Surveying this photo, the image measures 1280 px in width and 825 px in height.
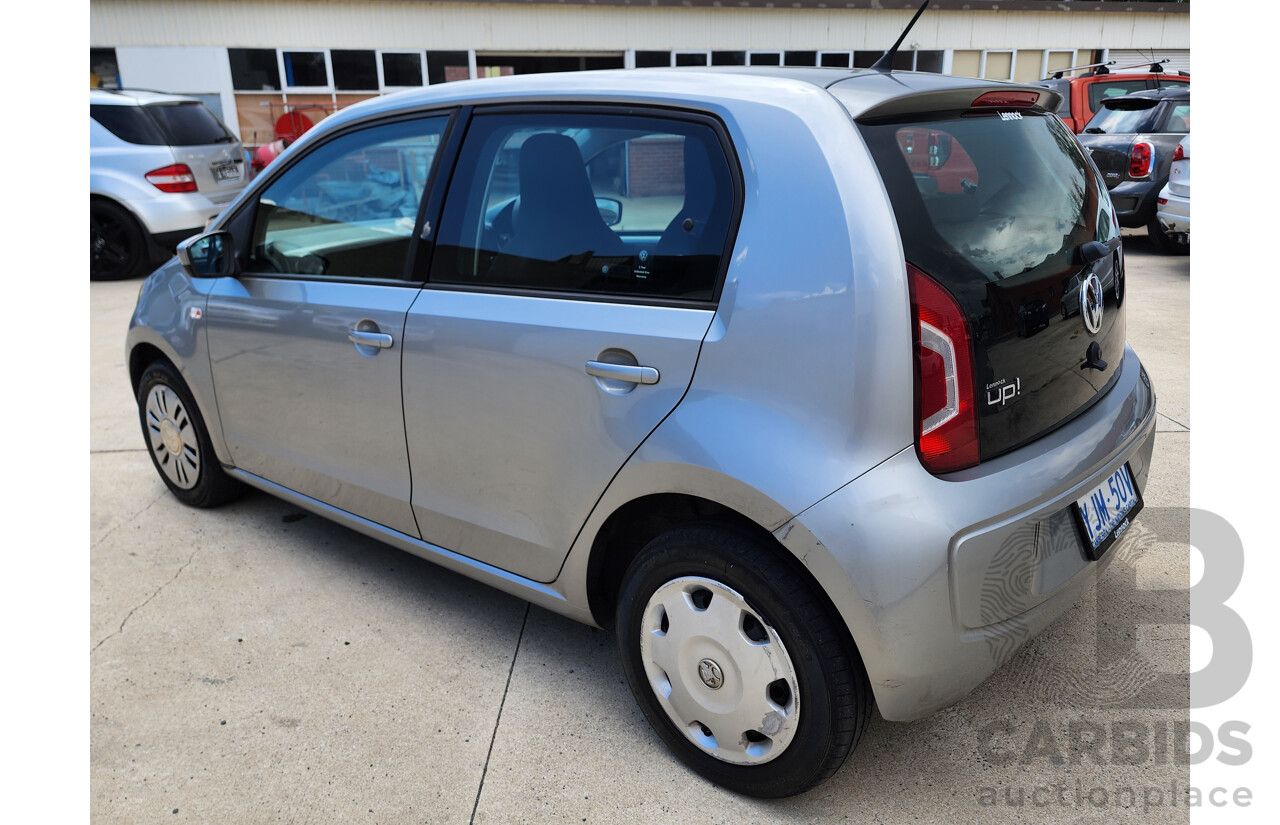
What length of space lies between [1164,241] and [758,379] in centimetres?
920

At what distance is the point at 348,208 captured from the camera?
3.36 m

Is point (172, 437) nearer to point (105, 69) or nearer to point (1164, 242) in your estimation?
point (1164, 242)

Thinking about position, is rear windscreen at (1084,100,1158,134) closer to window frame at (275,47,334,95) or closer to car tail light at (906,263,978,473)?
car tail light at (906,263,978,473)

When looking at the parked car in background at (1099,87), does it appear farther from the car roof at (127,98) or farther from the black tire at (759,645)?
the black tire at (759,645)

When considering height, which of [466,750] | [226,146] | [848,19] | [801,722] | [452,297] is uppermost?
[848,19]

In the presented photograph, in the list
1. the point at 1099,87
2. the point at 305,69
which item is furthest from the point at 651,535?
the point at 305,69

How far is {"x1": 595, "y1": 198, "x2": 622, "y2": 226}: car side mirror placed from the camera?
2270mm

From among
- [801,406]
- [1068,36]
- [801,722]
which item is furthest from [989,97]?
[1068,36]

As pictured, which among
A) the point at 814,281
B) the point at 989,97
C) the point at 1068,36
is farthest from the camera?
the point at 1068,36

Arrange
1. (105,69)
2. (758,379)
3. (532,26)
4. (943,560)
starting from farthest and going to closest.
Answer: (532,26), (105,69), (758,379), (943,560)

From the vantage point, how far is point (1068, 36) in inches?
816

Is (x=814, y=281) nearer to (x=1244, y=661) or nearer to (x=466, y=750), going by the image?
(x=466, y=750)

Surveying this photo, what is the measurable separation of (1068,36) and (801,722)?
23102 mm

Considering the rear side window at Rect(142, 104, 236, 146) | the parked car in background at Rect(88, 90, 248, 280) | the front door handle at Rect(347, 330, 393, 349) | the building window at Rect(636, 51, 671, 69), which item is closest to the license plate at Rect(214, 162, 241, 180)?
the parked car in background at Rect(88, 90, 248, 280)
